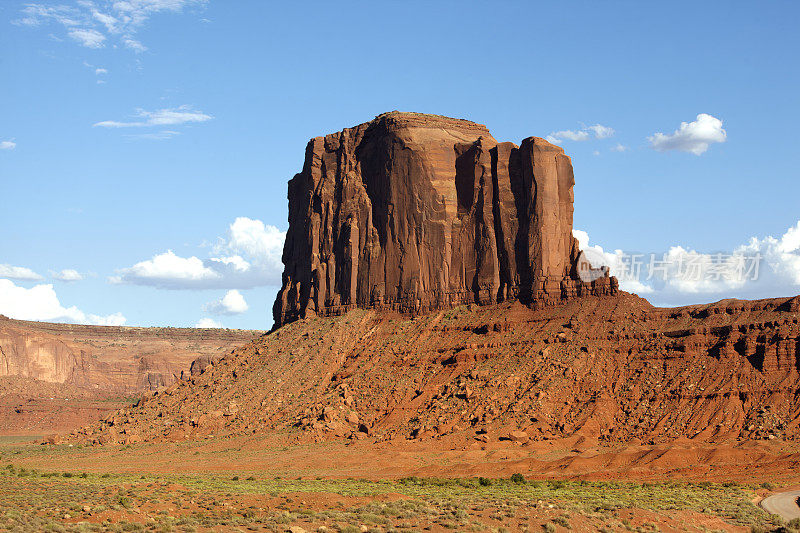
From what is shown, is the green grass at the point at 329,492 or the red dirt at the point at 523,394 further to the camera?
the red dirt at the point at 523,394

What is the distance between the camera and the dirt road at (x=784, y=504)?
46656mm

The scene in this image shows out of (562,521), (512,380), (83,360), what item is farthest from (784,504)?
(83,360)

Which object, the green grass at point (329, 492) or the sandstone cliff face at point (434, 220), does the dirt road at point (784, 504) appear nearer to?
the green grass at point (329, 492)

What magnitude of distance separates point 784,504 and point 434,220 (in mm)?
50260

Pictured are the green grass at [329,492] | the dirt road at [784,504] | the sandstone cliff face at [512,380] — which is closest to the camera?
the green grass at [329,492]

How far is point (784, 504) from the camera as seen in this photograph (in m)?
49.8

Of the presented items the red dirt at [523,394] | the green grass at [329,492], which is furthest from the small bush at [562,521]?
the red dirt at [523,394]

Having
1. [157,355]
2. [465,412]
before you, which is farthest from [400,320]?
[157,355]

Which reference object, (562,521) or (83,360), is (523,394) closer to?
(562,521)

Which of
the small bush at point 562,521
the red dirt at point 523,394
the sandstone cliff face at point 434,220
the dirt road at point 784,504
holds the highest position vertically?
the sandstone cliff face at point 434,220

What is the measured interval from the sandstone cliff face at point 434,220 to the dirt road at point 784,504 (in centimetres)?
3261

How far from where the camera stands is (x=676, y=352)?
76938 mm

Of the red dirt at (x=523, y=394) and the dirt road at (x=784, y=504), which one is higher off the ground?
the red dirt at (x=523, y=394)

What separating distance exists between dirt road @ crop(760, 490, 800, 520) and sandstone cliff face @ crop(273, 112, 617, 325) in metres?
32.6
